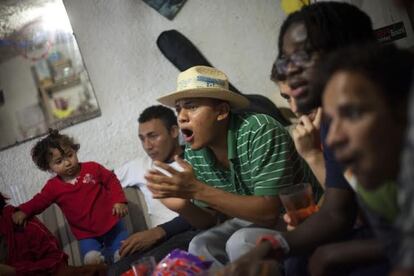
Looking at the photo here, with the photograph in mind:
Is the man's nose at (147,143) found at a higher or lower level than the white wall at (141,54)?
lower

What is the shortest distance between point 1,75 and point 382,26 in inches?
109

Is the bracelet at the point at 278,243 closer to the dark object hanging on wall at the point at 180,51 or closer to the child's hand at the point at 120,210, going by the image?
the child's hand at the point at 120,210

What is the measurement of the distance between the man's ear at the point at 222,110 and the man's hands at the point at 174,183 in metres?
0.38

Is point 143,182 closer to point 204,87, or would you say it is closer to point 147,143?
point 147,143

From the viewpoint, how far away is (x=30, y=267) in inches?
103

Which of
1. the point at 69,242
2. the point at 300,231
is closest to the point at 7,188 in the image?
the point at 69,242

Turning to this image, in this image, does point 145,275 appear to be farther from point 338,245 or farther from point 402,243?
point 402,243

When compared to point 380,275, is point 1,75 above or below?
above

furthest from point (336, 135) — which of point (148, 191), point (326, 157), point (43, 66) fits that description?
point (43, 66)

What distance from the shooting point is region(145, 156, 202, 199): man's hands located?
157cm

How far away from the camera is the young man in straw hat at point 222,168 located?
1.61 meters

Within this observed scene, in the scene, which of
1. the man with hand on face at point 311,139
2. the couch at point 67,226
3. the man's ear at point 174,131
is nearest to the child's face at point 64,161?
the couch at point 67,226

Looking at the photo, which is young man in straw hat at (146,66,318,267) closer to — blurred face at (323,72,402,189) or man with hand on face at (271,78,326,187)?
man with hand on face at (271,78,326,187)

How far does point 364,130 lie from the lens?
2.36 feet
